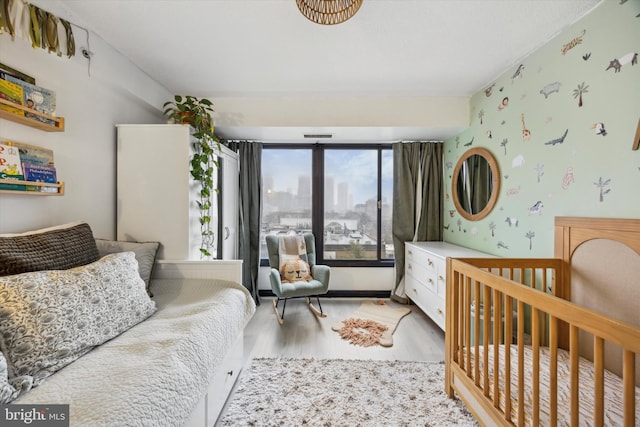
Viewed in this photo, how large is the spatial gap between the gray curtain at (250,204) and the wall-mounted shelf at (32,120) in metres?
1.99

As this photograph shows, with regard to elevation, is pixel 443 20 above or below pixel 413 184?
above

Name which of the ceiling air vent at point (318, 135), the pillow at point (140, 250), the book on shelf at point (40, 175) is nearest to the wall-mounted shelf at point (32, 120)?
the book on shelf at point (40, 175)

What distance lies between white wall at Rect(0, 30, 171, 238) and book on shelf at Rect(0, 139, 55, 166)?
0.12 feet

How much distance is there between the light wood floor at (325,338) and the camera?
2.29 m

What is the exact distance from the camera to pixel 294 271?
328 centimetres

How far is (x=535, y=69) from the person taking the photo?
2.02 m

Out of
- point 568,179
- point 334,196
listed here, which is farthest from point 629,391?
point 334,196

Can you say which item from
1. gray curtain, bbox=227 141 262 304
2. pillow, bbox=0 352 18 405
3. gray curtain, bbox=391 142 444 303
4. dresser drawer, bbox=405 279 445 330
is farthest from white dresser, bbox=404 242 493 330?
pillow, bbox=0 352 18 405

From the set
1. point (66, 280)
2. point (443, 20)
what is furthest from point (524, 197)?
point (66, 280)

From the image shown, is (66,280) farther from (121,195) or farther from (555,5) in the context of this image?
(555,5)

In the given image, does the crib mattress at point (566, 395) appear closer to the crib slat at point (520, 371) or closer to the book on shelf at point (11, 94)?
the crib slat at point (520, 371)

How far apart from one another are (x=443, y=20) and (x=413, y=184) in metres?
2.08

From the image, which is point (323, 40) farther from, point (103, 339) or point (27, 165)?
point (103, 339)

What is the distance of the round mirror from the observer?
8.34ft
